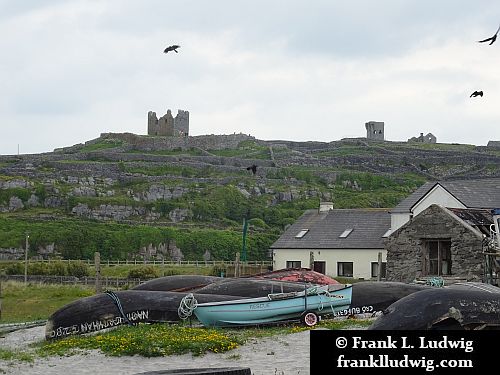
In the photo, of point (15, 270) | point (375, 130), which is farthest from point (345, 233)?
point (375, 130)

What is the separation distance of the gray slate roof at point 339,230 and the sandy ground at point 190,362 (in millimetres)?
33334

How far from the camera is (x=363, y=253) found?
5469 centimetres

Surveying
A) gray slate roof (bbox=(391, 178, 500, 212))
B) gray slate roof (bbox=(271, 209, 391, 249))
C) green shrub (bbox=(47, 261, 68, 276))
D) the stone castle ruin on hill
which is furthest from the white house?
the stone castle ruin on hill

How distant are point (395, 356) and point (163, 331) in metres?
15.2

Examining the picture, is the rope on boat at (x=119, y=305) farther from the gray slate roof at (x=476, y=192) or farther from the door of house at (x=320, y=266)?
the door of house at (x=320, y=266)

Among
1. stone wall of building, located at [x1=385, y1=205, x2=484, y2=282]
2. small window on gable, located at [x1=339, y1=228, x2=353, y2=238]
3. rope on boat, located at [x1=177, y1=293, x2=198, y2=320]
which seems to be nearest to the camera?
rope on boat, located at [x1=177, y1=293, x2=198, y2=320]

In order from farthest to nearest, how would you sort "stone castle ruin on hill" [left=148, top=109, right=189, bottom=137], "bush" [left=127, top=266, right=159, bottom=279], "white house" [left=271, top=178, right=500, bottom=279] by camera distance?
"stone castle ruin on hill" [left=148, top=109, right=189, bottom=137] → "bush" [left=127, top=266, right=159, bottom=279] → "white house" [left=271, top=178, right=500, bottom=279]

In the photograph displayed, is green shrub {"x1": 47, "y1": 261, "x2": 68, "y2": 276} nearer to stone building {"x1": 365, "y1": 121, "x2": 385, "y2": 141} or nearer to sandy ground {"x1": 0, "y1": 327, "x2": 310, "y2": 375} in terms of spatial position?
sandy ground {"x1": 0, "y1": 327, "x2": 310, "y2": 375}

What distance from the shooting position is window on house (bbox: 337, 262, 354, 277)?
181 ft

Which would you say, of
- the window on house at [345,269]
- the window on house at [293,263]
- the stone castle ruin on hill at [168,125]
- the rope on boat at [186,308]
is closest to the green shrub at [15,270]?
the window on house at [293,263]

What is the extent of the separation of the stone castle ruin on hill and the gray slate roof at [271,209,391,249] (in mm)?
103490

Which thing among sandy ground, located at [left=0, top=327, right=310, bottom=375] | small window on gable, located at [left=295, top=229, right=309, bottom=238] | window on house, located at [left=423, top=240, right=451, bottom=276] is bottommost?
sandy ground, located at [left=0, top=327, right=310, bottom=375]

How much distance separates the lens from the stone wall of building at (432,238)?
114 ft

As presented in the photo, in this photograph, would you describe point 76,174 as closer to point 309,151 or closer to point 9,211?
point 9,211
